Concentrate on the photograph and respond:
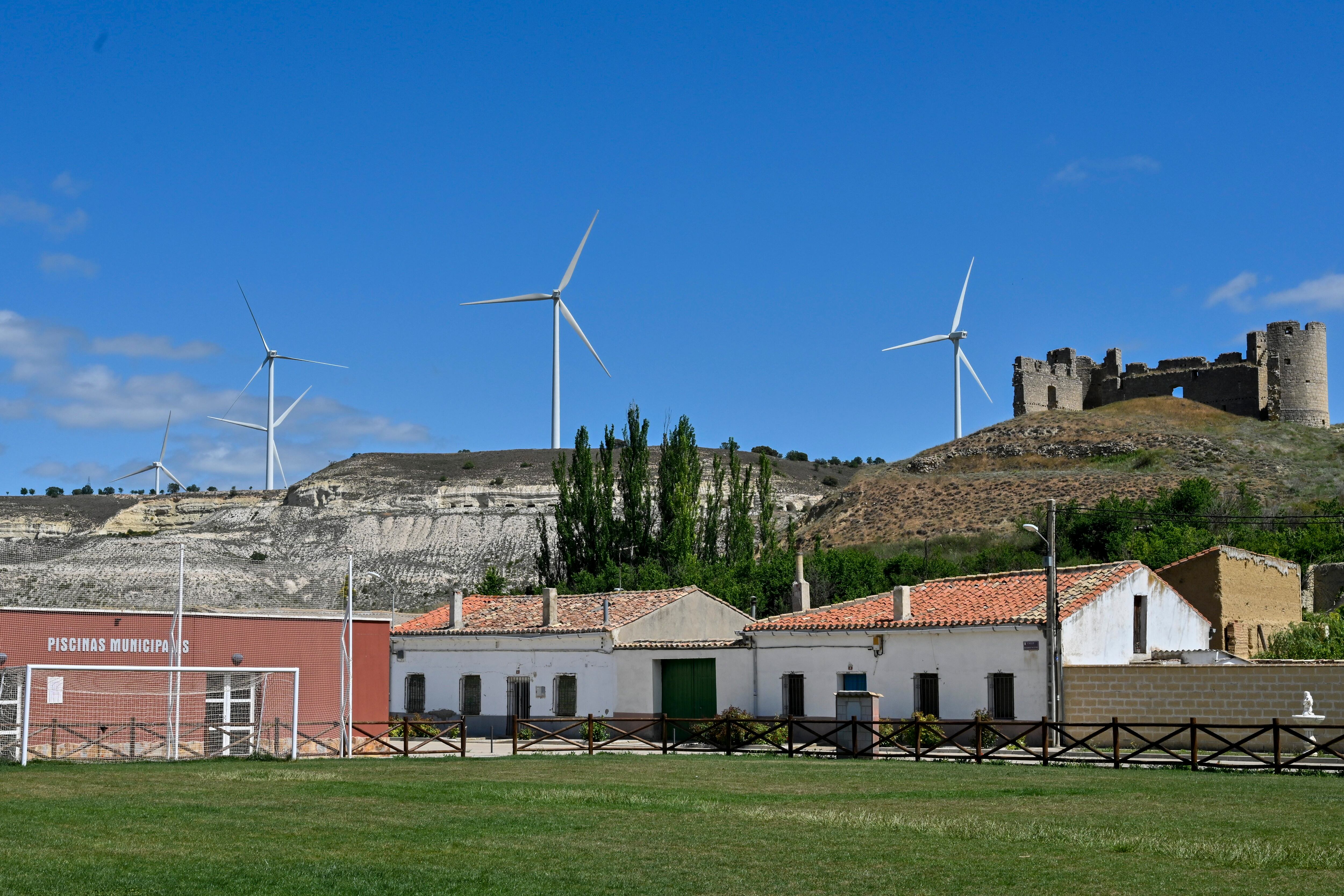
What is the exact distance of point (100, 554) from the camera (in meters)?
108

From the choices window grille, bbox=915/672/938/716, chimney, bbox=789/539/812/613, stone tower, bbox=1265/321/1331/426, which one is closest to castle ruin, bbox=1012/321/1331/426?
stone tower, bbox=1265/321/1331/426

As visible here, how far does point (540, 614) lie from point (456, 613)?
9.58ft

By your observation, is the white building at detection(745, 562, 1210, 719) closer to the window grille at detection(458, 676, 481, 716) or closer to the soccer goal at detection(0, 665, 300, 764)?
the window grille at detection(458, 676, 481, 716)

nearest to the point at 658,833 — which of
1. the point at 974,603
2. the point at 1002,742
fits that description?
the point at 1002,742

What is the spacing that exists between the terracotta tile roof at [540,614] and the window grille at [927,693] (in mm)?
9650

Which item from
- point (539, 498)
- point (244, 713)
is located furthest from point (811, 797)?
point (539, 498)

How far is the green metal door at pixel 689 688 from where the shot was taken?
39.3 meters

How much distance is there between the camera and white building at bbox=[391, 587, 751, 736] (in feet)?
130

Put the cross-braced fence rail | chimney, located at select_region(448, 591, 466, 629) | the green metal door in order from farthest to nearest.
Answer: chimney, located at select_region(448, 591, 466, 629)
the green metal door
the cross-braced fence rail

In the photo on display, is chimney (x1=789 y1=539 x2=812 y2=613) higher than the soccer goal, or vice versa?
chimney (x1=789 y1=539 x2=812 y2=613)

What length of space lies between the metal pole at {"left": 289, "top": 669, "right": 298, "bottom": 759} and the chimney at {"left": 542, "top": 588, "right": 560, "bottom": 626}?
13821 millimetres

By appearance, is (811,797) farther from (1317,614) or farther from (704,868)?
(1317,614)

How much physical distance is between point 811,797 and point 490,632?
24.5 m

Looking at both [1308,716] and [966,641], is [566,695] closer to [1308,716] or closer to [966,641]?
[966,641]
